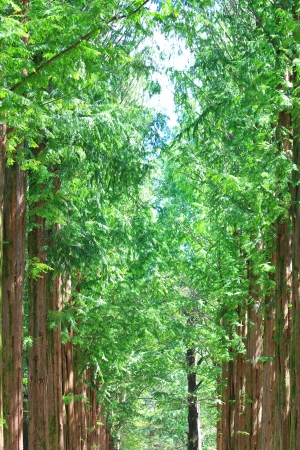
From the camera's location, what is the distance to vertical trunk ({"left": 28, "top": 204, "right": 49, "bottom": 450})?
36.6 feet

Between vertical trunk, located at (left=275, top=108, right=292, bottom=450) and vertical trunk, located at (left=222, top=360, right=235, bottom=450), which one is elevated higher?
vertical trunk, located at (left=275, top=108, right=292, bottom=450)

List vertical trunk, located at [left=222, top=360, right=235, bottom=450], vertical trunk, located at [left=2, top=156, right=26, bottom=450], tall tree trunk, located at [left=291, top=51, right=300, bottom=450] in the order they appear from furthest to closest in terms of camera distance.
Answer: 1. vertical trunk, located at [left=222, top=360, right=235, bottom=450]
2. vertical trunk, located at [left=2, top=156, right=26, bottom=450]
3. tall tree trunk, located at [left=291, top=51, right=300, bottom=450]

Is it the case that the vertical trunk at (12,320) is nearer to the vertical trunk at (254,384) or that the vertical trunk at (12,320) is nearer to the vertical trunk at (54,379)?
the vertical trunk at (54,379)

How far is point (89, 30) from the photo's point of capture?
7.48 m

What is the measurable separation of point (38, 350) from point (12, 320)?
279 cm

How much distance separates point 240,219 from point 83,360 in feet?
18.3

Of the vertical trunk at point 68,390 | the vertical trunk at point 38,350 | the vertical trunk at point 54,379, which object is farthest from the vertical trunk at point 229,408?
the vertical trunk at point 38,350

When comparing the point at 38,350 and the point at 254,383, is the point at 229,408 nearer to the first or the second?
the point at 254,383

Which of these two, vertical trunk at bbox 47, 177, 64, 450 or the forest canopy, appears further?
vertical trunk at bbox 47, 177, 64, 450

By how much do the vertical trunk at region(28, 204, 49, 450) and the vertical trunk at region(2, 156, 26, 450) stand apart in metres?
2.23

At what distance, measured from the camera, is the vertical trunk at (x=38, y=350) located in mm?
11141

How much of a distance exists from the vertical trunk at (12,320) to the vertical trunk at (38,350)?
7.33 feet

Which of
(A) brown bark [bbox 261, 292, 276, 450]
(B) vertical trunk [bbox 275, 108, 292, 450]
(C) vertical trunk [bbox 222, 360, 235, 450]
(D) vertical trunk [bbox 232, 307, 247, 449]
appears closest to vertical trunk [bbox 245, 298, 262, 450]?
(D) vertical trunk [bbox 232, 307, 247, 449]

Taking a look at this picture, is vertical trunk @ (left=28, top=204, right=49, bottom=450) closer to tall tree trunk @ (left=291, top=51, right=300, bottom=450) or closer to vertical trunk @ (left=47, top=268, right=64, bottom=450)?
vertical trunk @ (left=47, top=268, right=64, bottom=450)
